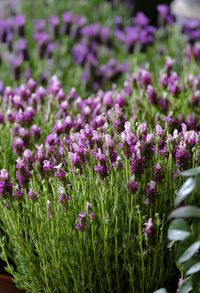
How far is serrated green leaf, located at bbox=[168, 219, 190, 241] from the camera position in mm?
1674

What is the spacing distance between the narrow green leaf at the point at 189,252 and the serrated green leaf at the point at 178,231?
0.03m

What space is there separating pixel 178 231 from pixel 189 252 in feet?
0.20

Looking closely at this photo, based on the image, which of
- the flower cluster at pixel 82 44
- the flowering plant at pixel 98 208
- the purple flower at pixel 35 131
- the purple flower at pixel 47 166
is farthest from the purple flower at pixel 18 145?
the flower cluster at pixel 82 44

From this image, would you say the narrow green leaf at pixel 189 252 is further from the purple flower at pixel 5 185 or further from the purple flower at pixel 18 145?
the purple flower at pixel 18 145

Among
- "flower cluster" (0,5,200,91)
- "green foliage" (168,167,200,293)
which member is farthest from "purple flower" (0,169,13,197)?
"flower cluster" (0,5,200,91)

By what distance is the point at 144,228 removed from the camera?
1849mm

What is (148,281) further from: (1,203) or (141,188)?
(1,203)

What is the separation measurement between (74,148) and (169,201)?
323 millimetres

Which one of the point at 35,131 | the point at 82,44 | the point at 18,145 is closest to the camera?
the point at 18,145

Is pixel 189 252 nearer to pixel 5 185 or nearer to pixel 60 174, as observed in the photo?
pixel 60 174

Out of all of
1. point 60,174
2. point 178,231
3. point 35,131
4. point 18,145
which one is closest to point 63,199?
point 60,174

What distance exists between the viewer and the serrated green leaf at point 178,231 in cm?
167

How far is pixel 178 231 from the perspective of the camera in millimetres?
1688

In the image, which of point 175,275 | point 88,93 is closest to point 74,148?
point 175,275
